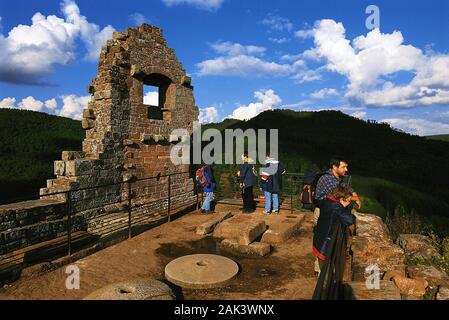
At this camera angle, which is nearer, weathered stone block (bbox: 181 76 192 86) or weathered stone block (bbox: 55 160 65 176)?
weathered stone block (bbox: 55 160 65 176)

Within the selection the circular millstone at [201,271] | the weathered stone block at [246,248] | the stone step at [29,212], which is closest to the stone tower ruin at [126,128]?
the stone step at [29,212]

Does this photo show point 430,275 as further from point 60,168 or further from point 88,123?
point 88,123

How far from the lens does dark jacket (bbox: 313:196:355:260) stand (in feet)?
14.9

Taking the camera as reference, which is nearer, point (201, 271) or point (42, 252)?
point (201, 271)

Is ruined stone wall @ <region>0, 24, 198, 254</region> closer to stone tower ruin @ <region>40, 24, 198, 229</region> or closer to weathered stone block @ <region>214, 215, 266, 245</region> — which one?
stone tower ruin @ <region>40, 24, 198, 229</region>

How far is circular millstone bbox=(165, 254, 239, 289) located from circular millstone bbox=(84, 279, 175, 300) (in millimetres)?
611

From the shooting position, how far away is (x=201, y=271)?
5863 millimetres

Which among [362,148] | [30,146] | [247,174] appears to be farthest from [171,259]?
[362,148]

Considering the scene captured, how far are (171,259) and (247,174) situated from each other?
4034mm

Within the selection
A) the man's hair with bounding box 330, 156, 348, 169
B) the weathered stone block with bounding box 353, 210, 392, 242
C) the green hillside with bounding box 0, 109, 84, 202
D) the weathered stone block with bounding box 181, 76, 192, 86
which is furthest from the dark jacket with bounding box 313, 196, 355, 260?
the green hillside with bounding box 0, 109, 84, 202

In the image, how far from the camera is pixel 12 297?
528 centimetres

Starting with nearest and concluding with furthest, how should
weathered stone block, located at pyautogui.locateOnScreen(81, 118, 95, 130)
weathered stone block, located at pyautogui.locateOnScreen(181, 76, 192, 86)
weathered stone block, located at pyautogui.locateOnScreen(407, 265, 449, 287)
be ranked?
weathered stone block, located at pyautogui.locateOnScreen(407, 265, 449, 287) → weathered stone block, located at pyautogui.locateOnScreen(81, 118, 95, 130) → weathered stone block, located at pyautogui.locateOnScreen(181, 76, 192, 86)

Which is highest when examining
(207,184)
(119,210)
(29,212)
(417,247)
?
(207,184)
